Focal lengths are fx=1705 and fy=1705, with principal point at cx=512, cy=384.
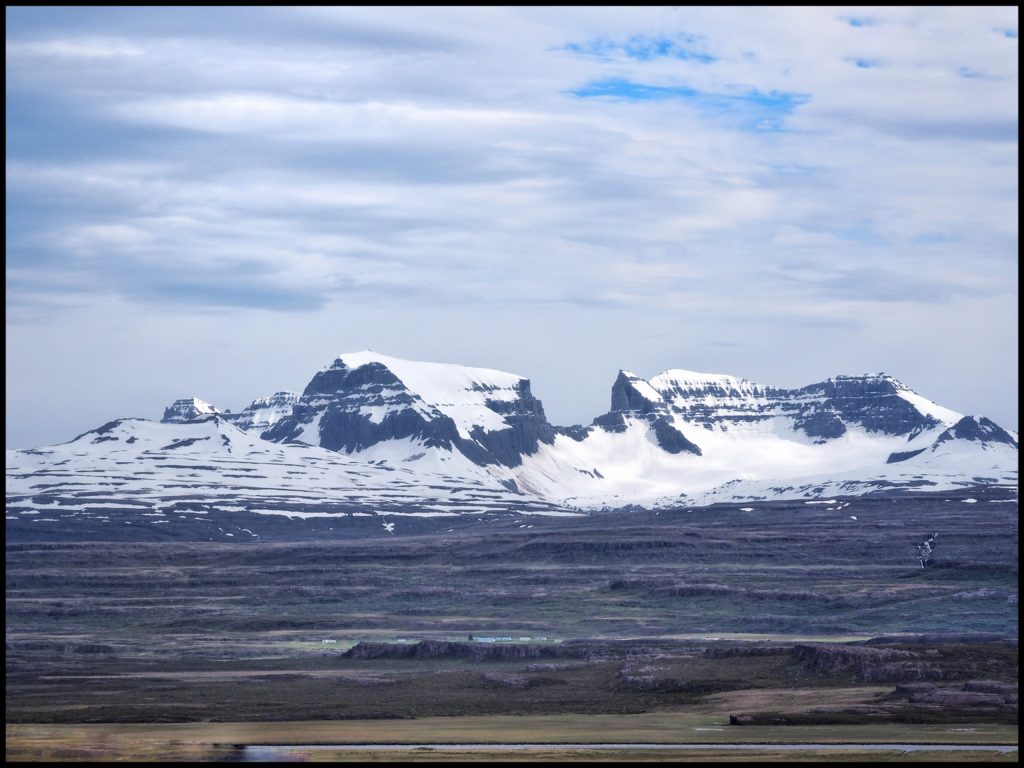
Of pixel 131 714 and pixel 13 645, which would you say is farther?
pixel 13 645

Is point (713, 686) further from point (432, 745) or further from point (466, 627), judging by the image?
point (466, 627)

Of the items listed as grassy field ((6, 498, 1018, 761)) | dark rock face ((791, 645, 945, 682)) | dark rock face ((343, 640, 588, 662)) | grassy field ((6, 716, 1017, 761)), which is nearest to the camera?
grassy field ((6, 716, 1017, 761))

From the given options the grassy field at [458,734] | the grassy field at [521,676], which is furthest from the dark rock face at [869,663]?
the grassy field at [458,734]

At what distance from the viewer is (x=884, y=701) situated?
99.4m

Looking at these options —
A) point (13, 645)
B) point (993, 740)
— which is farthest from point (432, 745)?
point (13, 645)

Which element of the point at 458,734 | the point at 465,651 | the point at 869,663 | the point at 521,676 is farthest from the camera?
the point at 465,651

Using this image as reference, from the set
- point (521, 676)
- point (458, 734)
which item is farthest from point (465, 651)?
point (458, 734)

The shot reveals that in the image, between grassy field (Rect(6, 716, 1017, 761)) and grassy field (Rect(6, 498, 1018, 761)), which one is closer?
grassy field (Rect(6, 716, 1017, 761))

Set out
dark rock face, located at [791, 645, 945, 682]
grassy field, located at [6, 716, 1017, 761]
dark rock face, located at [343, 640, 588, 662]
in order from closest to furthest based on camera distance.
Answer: grassy field, located at [6, 716, 1017, 761] → dark rock face, located at [791, 645, 945, 682] → dark rock face, located at [343, 640, 588, 662]

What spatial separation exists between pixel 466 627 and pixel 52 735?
88945 millimetres

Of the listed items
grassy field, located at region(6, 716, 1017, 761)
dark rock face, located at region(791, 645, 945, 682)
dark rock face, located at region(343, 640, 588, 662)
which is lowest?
dark rock face, located at region(343, 640, 588, 662)

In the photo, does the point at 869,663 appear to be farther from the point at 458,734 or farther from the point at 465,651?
the point at 465,651

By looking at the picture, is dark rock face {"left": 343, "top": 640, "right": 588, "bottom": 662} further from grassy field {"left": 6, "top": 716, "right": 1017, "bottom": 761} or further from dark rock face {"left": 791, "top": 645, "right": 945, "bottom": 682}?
grassy field {"left": 6, "top": 716, "right": 1017, "bottom": 761}

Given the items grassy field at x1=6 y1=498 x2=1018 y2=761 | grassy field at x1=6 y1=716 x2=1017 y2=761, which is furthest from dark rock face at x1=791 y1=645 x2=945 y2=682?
grassy field at x1=6 y1=716 x2=1017 y2=761
